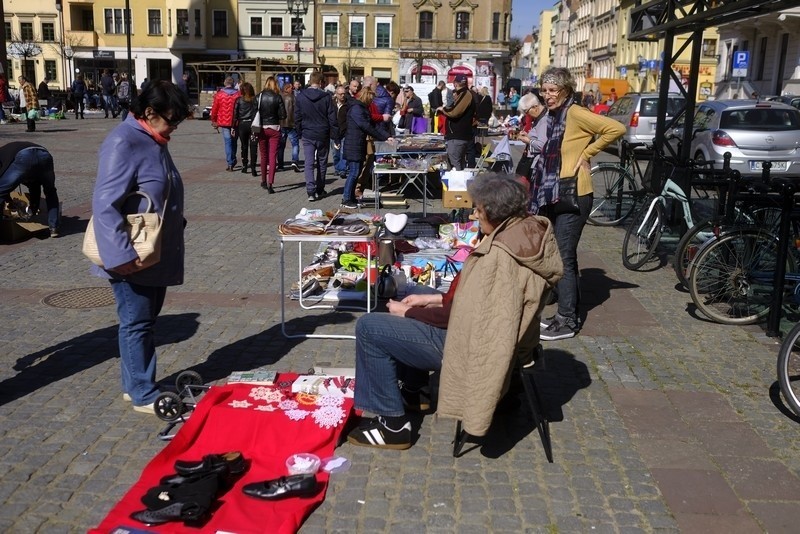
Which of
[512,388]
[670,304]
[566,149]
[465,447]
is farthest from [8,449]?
[670,304]

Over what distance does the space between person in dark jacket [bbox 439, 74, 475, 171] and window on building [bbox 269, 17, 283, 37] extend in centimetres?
5728

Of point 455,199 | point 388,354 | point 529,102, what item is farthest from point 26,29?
point 388,354

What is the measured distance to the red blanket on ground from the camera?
3.58 m

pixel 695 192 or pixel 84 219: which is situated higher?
pixel 695 192

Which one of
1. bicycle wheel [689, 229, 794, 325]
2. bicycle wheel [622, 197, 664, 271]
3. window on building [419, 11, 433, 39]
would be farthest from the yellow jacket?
window on building [419, 11, 433, 39]

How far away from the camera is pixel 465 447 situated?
4.43m

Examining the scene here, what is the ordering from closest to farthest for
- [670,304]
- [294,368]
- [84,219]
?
[294,368] < [670,304] < [84,219]

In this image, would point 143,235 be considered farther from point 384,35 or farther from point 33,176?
point 384,35

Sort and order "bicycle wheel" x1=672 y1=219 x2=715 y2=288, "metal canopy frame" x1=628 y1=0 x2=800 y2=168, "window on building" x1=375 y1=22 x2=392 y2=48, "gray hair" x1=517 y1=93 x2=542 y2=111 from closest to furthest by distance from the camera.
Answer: "bicycle wheel" x1=672 y1=219 x2=715 y2=288 → "metal canopy frame" x1=628 y1=0 x2=800 y2=168 → "gray hair" x1=517 y1=93 x2=542 y2=111 → "window on building" x1=375 y1=22 x2=392 y2=48

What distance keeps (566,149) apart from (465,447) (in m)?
2.82

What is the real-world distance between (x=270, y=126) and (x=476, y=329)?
1056 centimetres

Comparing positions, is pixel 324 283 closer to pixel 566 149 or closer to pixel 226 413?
pixel 566 149

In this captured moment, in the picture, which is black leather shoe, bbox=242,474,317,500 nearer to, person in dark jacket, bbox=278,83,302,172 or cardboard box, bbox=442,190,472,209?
cardboard box, bbox=442,190,472,209

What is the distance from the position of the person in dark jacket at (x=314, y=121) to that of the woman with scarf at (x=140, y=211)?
8204mm
